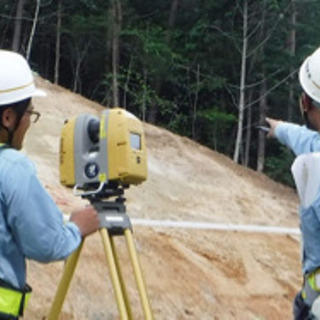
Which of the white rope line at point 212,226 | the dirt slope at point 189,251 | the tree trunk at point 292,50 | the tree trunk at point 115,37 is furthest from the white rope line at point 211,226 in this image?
the tree trunk at point 292,50

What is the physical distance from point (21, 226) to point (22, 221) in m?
0.02

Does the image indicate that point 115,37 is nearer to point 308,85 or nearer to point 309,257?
point 308,85

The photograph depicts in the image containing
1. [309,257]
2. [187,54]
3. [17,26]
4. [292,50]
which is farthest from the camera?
[187,54]

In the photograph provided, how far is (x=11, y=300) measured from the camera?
2184 mm

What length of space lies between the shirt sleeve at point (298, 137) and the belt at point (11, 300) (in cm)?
124

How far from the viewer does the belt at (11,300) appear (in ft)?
7.09

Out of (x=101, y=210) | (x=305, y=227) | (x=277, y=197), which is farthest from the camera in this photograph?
(x=277, y=197)

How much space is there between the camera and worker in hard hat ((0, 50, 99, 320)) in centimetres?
210

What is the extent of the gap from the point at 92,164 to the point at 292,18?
19.2 metres

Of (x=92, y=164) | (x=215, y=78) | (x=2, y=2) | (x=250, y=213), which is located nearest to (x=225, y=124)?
(x=215, y=78)

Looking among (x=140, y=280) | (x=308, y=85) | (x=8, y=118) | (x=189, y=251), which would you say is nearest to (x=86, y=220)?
(x=140, y=280)

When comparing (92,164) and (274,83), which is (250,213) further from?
(274,83)

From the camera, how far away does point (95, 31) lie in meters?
20.2

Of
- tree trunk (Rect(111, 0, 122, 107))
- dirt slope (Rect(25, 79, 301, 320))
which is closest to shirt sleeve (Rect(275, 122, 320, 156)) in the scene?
dirt slope (Rect(25, 79, 301, 320))
